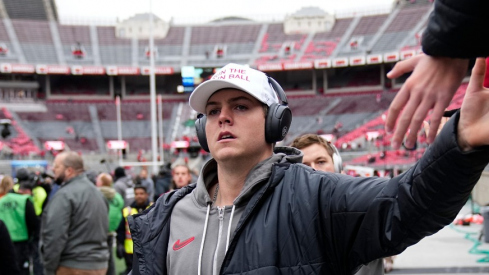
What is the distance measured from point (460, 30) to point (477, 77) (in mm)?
172

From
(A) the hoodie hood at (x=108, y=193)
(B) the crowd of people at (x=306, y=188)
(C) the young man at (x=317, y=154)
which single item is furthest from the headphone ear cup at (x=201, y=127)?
(A) the hoodie hood at (x=108, y=193)

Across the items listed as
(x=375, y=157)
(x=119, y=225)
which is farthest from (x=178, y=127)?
(x=119, y=225)

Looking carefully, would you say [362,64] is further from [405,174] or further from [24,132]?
[405,174]

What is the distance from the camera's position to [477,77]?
1059mm

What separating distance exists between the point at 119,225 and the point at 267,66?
34.8 metres

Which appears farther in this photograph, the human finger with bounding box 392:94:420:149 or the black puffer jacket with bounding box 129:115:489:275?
the black puffer jacket with bounding box 129:115:489:275

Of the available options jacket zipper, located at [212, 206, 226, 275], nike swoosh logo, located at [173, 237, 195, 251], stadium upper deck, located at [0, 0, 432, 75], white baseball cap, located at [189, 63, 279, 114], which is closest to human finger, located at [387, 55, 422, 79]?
white baseball cap, located at [189, 63, 279, 114]

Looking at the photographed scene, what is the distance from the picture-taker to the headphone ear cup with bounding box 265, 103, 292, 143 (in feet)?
5.69

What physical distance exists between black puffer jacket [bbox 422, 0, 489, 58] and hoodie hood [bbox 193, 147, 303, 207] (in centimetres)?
82

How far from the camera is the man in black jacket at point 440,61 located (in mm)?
925

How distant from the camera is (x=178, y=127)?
36.4 m

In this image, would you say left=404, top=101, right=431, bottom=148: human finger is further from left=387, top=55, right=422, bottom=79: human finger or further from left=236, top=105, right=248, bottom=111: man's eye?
left=236, top=105, right=248, bottom=111: man's eye

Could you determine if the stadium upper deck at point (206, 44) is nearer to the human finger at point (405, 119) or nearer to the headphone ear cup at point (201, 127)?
the headphone ear cup at point (201, 127)

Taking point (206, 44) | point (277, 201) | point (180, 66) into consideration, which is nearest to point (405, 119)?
point (277, 201)
